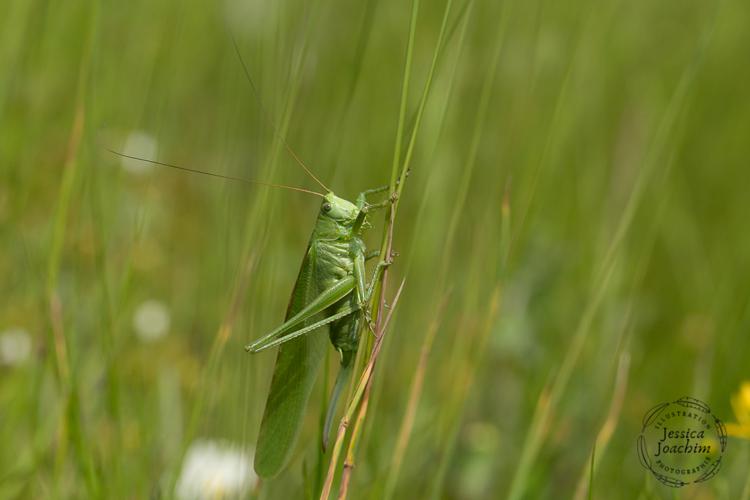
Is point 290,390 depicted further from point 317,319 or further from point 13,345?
point 13,345

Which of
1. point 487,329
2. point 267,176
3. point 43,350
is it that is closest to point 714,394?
point 487,329

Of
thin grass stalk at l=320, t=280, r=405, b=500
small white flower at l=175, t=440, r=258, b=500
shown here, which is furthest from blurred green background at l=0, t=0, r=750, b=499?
thin grass stalk at l=320, t=280, r=405, b=500

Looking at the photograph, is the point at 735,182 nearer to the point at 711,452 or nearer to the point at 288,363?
the point at 711,452

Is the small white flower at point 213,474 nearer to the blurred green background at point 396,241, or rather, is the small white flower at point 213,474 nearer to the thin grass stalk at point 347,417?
the blurred green background at point 396,241

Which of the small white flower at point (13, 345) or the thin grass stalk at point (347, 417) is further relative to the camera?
the small white flower at point (13, 345)

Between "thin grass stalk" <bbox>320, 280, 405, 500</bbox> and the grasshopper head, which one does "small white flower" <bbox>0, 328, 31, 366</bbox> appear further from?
"thin grass stalk" <bbox>320, 280, 405, 500</bbox>

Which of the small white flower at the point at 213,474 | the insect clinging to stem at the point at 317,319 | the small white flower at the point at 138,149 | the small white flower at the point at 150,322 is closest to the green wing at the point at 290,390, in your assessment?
the insect clinging to stem at the point at 317,319
